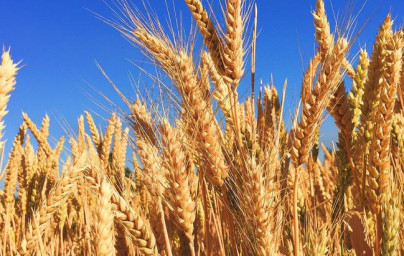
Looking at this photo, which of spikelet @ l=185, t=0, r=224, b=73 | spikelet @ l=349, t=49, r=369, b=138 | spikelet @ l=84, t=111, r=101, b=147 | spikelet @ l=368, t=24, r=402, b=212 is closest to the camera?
spikelet @ l=368, t=24, r=402, b=212

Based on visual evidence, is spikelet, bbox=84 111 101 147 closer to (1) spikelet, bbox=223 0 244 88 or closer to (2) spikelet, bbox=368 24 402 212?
(1) spikelet, bbox=223 0 244 88

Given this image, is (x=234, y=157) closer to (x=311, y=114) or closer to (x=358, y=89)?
(x=311, y=114)

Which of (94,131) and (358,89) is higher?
(94,131)

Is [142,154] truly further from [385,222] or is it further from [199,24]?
[385,222]

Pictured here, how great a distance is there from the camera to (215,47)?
1.75 metres

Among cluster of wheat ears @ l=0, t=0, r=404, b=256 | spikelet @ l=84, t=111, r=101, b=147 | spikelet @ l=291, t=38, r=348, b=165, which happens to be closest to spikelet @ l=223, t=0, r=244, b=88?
cluster of wheat ears @ l=0, t=0, r=404, b=256

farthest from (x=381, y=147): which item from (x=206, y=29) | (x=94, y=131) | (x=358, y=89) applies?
(x=94, y=131)

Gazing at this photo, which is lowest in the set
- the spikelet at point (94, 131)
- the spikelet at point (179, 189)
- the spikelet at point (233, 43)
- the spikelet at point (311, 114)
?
the spikelet at point (179, 189)

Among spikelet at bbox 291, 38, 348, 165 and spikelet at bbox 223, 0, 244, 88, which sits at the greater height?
spikelet at bbox 223, 0, 244, 88

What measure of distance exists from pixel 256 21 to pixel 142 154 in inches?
28.8

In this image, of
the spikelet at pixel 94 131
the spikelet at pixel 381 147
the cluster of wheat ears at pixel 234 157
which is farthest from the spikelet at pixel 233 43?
the spikelet at pixel 94 131

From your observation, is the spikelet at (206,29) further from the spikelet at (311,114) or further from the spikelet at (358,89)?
the spikelet at (358,89)

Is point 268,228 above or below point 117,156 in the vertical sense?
below

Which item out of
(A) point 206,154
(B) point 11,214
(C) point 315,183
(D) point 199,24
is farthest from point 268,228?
(B) point 11,214
